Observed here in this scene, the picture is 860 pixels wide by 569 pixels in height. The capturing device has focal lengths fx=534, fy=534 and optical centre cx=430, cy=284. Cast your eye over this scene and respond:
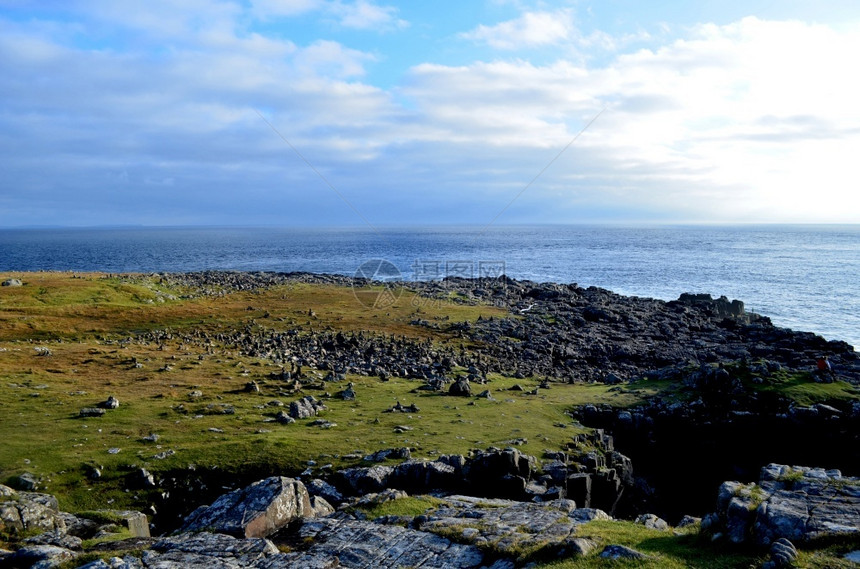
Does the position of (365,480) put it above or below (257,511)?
below

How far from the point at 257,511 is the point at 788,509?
14371 millimetres

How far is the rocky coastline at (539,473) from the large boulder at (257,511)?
2.2 inches

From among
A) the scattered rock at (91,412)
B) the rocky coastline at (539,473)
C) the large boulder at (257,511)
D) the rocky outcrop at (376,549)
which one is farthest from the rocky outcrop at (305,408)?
the rocky outcrop at (376,549)

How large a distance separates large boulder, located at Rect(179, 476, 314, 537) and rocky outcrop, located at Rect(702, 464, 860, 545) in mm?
11896

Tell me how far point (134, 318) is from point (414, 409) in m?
37.2

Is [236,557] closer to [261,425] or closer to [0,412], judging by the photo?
[261,425]

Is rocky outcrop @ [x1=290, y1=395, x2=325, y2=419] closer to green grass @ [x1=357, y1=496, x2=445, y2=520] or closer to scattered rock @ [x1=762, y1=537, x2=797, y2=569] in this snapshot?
green grass @ [x1=357, y1=496, x2=445, y2=520]

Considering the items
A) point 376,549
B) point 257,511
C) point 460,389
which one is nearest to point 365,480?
point 257,511

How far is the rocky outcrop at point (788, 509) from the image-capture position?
1250cm

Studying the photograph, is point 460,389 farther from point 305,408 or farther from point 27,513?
point 27,513

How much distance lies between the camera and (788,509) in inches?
523

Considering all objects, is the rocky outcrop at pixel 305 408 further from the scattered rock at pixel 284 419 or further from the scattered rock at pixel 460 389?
the scattered rock at pixel 460 389

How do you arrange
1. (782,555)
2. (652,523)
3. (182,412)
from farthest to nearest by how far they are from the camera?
(182,412) < (652,523) < (782,555)

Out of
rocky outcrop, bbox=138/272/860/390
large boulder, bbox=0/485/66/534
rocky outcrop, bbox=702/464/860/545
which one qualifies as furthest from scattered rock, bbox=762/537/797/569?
rocky outcrop, bbox=138/272/860/390
